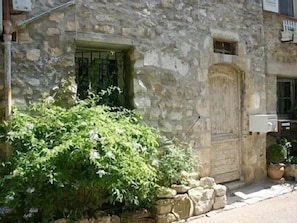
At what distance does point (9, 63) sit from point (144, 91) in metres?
1.78

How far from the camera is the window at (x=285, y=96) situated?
7535 mm

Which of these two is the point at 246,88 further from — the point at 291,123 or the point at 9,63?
the point at 9,63

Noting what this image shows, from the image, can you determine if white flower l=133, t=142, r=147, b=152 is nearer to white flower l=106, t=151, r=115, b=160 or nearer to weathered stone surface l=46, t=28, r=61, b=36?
white flower l=106, t=151, r=115, b=160

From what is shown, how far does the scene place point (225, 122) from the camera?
630cm

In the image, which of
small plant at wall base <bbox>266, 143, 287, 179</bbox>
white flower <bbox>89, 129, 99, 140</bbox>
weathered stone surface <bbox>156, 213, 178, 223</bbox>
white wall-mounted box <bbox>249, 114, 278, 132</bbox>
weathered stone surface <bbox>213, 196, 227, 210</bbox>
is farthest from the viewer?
small plant at wall base <bbox>266, 143, 287, 179</bbox>

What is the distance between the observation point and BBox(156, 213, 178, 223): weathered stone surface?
4.30m

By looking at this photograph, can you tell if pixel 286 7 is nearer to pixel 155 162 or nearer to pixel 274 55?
pixel 274 55

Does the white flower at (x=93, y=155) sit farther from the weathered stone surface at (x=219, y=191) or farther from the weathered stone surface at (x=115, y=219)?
the weathered stone surface at (x=219, y=191)

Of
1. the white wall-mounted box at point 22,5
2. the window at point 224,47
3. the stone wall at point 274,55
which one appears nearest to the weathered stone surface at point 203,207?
the window at point 224,47

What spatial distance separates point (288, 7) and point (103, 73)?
466 centimetres

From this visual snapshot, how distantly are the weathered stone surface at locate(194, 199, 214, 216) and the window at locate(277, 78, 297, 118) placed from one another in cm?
336

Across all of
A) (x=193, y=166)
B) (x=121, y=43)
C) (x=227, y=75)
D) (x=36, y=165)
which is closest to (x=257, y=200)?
(x=193, y=166)

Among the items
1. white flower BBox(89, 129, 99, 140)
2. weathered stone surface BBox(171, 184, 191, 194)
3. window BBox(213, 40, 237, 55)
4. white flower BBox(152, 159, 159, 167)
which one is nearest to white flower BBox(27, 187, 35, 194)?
white flower BBox(89, 129, 99, 140)

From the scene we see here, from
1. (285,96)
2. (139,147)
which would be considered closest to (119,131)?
(139,147)
